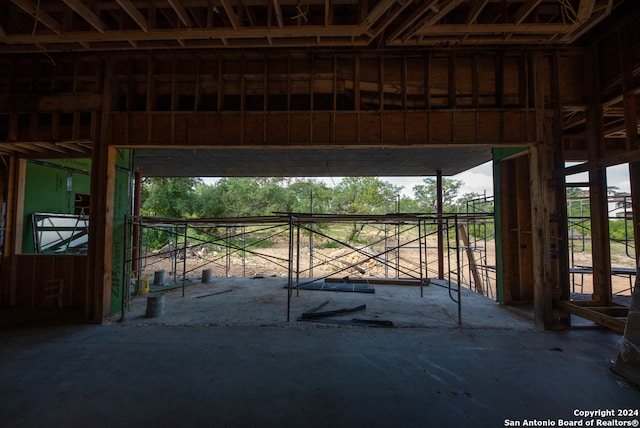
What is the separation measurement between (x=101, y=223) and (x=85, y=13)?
4.01 metres

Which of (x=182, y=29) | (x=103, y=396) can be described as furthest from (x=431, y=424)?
(x=182, y=29)

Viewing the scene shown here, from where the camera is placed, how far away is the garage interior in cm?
384

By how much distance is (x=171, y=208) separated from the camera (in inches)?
993

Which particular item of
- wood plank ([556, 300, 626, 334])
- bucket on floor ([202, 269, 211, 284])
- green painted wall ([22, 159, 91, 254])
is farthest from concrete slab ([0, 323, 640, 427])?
bucket on floor ([202, 269, 211, 284])

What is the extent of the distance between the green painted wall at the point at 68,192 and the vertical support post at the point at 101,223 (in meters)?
0.30

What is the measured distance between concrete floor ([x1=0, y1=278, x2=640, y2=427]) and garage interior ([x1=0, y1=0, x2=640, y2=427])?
4cm

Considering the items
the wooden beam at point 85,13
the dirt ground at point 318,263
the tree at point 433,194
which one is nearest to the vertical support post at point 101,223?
the wooden beam at point 85,13

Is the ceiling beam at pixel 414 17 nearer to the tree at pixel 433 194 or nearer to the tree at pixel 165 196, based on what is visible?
the tree at pixel 165 196

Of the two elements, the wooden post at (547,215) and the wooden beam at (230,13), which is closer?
the wooden beam at (230,13)

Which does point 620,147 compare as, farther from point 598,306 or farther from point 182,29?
point 182,29

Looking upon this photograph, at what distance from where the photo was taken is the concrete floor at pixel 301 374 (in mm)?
3213

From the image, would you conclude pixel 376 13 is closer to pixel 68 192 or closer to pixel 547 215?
pixel 547 215

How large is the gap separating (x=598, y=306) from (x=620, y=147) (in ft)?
23.5

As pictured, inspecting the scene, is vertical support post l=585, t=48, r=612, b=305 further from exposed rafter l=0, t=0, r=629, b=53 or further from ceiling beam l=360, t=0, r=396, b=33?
ceiling beam l=360, t=0, r=396, b=33
